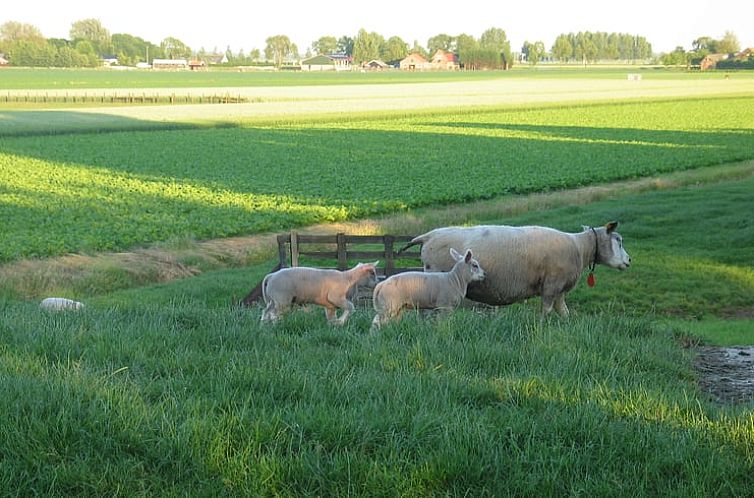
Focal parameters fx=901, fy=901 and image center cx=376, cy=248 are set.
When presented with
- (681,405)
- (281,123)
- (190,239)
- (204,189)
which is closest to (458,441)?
(681,405)

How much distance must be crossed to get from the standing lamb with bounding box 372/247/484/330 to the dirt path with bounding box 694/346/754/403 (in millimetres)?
2823

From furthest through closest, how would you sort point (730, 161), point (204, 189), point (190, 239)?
point (730, 161), point (204, 189), point (190, 239)

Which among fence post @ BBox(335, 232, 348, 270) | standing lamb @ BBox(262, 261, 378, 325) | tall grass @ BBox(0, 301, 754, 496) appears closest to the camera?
tall grass @ BBox(0, 301, 754, 496)

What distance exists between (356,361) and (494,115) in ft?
237

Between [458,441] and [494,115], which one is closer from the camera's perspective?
[458,441]

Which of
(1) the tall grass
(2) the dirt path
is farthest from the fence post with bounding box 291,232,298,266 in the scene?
(1) the tall grass

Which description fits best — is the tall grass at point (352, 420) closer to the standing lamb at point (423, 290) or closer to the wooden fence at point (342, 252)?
the standing lamb at point (423, 290)

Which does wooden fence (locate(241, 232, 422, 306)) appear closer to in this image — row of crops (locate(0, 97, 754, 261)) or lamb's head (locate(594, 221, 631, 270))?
lamb's head (locate(594, 221, 631, 270))

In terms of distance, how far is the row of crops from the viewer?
85.9 feet

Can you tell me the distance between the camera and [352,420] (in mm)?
5035

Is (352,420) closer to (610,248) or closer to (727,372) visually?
(727,372)

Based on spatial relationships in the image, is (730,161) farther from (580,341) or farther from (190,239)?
(580,341)

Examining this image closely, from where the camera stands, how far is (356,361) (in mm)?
6598

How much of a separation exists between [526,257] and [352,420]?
308 inches
